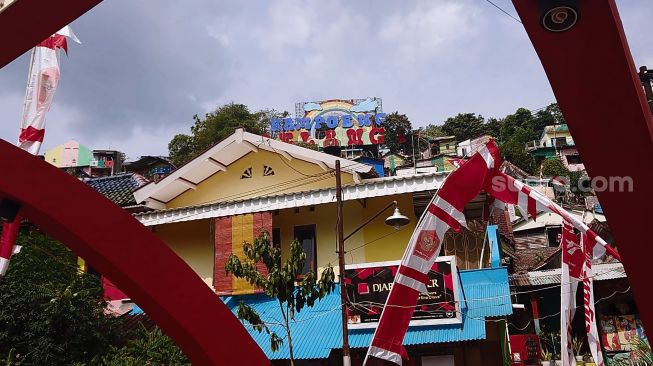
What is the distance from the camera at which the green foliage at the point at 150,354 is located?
12062mm

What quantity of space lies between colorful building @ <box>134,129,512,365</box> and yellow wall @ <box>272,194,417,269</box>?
28mm

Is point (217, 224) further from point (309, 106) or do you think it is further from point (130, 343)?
point (309, 106)

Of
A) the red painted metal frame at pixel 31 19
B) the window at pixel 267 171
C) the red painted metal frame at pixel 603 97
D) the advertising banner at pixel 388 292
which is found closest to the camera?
the red painted metal frame at pixel 603 97

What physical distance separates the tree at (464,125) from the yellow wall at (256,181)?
5844cm

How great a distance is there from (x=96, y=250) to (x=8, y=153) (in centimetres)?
108

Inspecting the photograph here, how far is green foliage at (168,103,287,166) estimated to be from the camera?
1756 inches

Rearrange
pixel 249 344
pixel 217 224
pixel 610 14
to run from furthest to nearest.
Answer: pixel 217 224 < pixel 249 344 < pixel 610 14

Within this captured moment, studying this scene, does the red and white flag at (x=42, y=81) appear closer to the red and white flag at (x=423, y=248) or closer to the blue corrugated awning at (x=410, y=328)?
the red and white flag at (x=423, y=248)

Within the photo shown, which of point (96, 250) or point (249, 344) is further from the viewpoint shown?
point (249, 344)

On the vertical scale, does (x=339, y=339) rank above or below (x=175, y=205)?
below

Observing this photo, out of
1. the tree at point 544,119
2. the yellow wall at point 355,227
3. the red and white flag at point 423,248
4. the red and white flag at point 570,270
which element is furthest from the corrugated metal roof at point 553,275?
the tree at point 544,119

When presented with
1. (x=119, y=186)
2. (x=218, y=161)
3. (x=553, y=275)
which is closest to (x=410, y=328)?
(x=218, y=161)

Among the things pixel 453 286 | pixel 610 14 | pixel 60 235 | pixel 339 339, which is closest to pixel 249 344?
pixel 60 235

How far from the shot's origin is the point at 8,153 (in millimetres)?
4699
